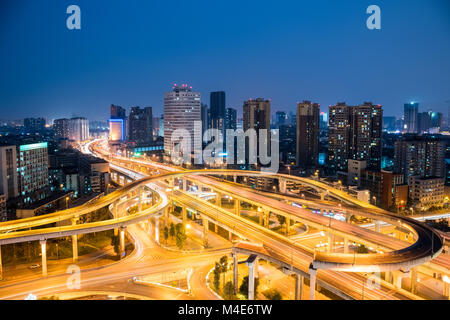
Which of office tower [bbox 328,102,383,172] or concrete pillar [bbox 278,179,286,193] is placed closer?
concrete pillar [bbox 278,179,286,193]

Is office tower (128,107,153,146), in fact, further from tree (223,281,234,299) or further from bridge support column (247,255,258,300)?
bridge support column (247,255,258,300)

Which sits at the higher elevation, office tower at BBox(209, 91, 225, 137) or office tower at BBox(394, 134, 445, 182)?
office tower at BBox(209, 91, 225, 137)

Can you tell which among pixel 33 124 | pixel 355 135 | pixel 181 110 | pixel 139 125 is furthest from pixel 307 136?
pixel 33 124

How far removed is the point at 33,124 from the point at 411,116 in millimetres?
47551

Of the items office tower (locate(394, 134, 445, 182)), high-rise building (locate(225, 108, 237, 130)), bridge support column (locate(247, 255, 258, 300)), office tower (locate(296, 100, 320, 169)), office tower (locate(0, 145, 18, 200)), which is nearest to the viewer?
bridge support column (locate(247, 255, 258, 300))

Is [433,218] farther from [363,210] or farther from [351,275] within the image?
[351,275]

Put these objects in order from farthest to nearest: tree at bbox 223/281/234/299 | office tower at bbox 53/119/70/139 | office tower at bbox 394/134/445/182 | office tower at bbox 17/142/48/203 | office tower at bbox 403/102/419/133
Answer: office tower at bbox 53/119/70/139 → office tower at bbox 403/102/419/133 → office tower at bbox 394/134/445/182 → office tower at bbox 17/142/48/203 → tree at bbox 223/281/234/299

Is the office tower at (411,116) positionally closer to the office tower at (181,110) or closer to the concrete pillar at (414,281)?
the office tower at (181,110)

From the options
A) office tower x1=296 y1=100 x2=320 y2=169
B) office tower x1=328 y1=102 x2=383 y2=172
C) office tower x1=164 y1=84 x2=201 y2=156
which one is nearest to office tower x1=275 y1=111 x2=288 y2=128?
office tower x1=296 y1=100 x2=320 y2=169

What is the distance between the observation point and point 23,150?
1752 cm

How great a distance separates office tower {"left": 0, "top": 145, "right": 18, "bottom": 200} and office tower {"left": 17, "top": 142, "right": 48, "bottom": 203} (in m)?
0.49

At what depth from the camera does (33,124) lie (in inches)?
1673

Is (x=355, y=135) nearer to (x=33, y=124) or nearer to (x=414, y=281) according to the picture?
(x=414, y=281)

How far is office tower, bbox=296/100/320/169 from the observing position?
Result: 29.1 m
